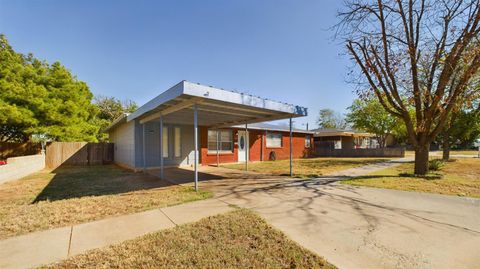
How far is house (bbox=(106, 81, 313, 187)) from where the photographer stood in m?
6.30

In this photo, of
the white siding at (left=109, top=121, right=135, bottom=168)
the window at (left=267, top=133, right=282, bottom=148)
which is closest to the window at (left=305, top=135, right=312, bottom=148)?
the window at (left=267, top=133, right=282, bottom=148)

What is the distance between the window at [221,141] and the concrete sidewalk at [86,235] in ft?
32.1

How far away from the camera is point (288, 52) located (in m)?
11.4

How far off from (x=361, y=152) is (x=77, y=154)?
84.5 feet

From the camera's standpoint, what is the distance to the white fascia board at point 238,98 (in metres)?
5.43

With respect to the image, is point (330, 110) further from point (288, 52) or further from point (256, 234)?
point (256, 234)

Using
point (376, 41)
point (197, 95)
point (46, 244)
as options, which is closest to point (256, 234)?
point (46, 244)

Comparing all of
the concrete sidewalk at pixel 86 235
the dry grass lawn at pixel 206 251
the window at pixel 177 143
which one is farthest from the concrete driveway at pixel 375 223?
the window at pixel 177 143

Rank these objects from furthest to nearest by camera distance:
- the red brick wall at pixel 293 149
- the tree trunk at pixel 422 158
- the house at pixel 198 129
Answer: the red brick wall at pixel 293 149 < the tree trunk at pixel 422 158 < the house at pixel 198 129

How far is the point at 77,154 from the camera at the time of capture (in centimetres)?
1484

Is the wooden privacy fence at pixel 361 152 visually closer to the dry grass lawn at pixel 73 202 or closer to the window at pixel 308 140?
the window at pixel 308 140

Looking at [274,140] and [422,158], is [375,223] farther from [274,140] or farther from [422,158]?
[274,140]

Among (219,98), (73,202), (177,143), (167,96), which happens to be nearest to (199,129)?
(177,143)

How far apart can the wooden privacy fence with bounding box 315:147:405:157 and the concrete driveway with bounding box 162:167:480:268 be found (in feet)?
60.5
